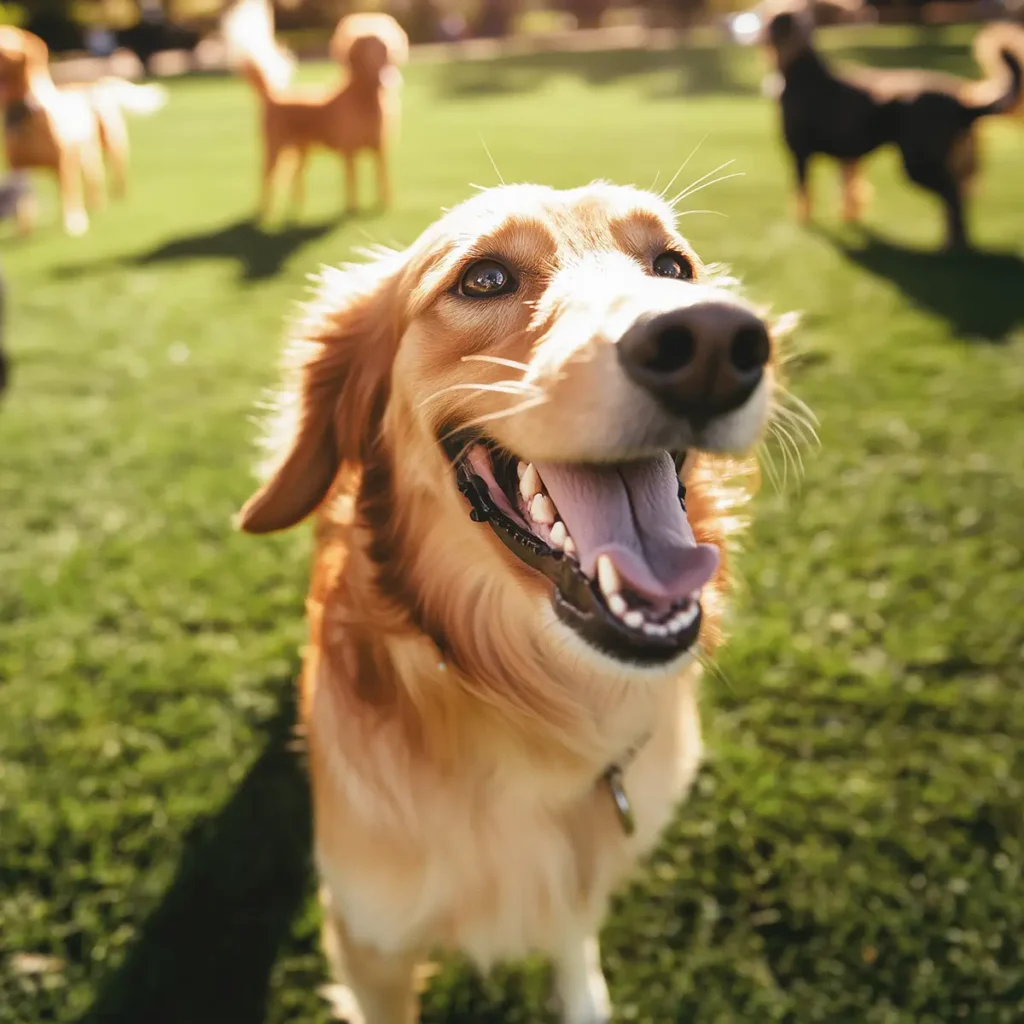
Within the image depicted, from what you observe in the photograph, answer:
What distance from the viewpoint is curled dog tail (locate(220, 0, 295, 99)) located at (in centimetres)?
Answer: 806

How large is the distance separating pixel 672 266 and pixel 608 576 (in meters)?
0.73

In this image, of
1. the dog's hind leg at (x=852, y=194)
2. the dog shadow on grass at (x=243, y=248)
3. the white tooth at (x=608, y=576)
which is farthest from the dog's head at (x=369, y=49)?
the white tooth at (x=608, y=576)

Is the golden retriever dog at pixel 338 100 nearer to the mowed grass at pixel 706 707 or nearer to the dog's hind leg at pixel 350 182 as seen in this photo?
the dog's hind leg at pixel 350 182

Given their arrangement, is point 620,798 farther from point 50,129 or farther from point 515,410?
point 50,129

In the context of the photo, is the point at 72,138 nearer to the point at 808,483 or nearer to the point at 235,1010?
the point at 808,483

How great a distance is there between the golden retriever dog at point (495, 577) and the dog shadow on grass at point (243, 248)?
5667mm

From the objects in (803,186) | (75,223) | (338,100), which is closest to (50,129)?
(75,223)

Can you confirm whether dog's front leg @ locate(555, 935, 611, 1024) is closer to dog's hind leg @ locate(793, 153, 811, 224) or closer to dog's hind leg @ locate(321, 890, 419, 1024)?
dog's hind leg @ locate(321, 890, 419, 1024)

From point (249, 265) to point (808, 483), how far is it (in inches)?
211

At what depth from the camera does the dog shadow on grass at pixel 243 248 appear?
23.8ft

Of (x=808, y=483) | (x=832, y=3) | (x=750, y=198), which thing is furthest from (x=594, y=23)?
(x=808, y=483)

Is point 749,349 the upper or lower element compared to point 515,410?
upper

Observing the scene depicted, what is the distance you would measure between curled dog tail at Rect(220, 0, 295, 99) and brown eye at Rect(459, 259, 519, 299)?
302 inches

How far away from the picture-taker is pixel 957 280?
6.37 m
